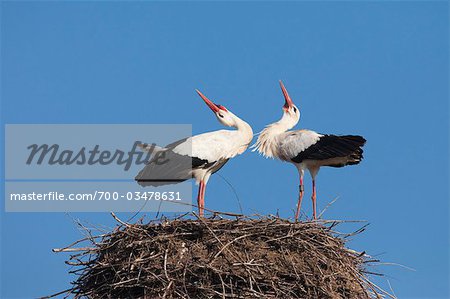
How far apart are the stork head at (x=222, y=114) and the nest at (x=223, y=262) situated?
293 cm

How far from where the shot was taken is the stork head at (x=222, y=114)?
38.5ft

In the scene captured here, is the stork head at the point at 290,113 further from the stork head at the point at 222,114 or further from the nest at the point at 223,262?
the nest at the point at 223,262

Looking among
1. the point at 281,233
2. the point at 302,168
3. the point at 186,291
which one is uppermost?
the point at 302,168

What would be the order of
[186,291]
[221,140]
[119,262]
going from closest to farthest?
[186,291] → [119,262] → [221,140]

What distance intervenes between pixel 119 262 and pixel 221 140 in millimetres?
Result: 2939

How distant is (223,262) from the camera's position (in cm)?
838

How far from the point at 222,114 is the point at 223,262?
3706mm

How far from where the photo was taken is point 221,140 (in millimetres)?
11258

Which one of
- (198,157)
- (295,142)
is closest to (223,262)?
(198,157)

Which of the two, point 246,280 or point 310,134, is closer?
point 246,280

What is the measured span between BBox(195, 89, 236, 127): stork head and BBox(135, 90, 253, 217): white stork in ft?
0.58

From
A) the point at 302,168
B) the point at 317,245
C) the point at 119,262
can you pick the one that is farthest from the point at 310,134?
the point at 119,262

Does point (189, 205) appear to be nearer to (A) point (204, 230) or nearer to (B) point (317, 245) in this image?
(A) point (204, 230)

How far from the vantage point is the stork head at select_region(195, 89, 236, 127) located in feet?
38.5
